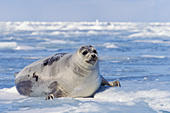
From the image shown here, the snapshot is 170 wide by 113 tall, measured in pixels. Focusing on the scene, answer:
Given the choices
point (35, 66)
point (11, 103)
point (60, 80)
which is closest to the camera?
point (11, 103)

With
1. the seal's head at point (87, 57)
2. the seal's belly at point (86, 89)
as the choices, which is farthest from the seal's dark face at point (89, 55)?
the seal's belly at point (86, 89)

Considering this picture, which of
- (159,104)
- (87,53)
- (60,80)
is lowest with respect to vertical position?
(159,104)

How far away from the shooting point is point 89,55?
4.51 metres

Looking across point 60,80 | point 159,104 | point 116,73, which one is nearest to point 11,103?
point 60,80

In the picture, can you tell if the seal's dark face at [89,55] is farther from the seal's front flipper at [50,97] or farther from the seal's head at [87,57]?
the seal's front flipper at [50,97]

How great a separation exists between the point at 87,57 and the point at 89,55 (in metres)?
0.04

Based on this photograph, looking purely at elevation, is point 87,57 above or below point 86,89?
above

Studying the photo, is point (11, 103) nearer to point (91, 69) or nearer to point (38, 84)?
point (38, 84)

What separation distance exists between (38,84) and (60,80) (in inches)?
16.1

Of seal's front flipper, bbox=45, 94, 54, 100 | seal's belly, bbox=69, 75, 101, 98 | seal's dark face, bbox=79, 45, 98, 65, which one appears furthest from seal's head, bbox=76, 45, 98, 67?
seal's front flipper, bbox=45, 94, 54, 100

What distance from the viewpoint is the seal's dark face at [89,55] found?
4500 millimetres

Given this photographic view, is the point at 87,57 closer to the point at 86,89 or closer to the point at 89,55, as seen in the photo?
the point at 89,55

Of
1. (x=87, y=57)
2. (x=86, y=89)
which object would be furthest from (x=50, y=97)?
(x=87, y=57)

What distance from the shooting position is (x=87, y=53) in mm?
4543
